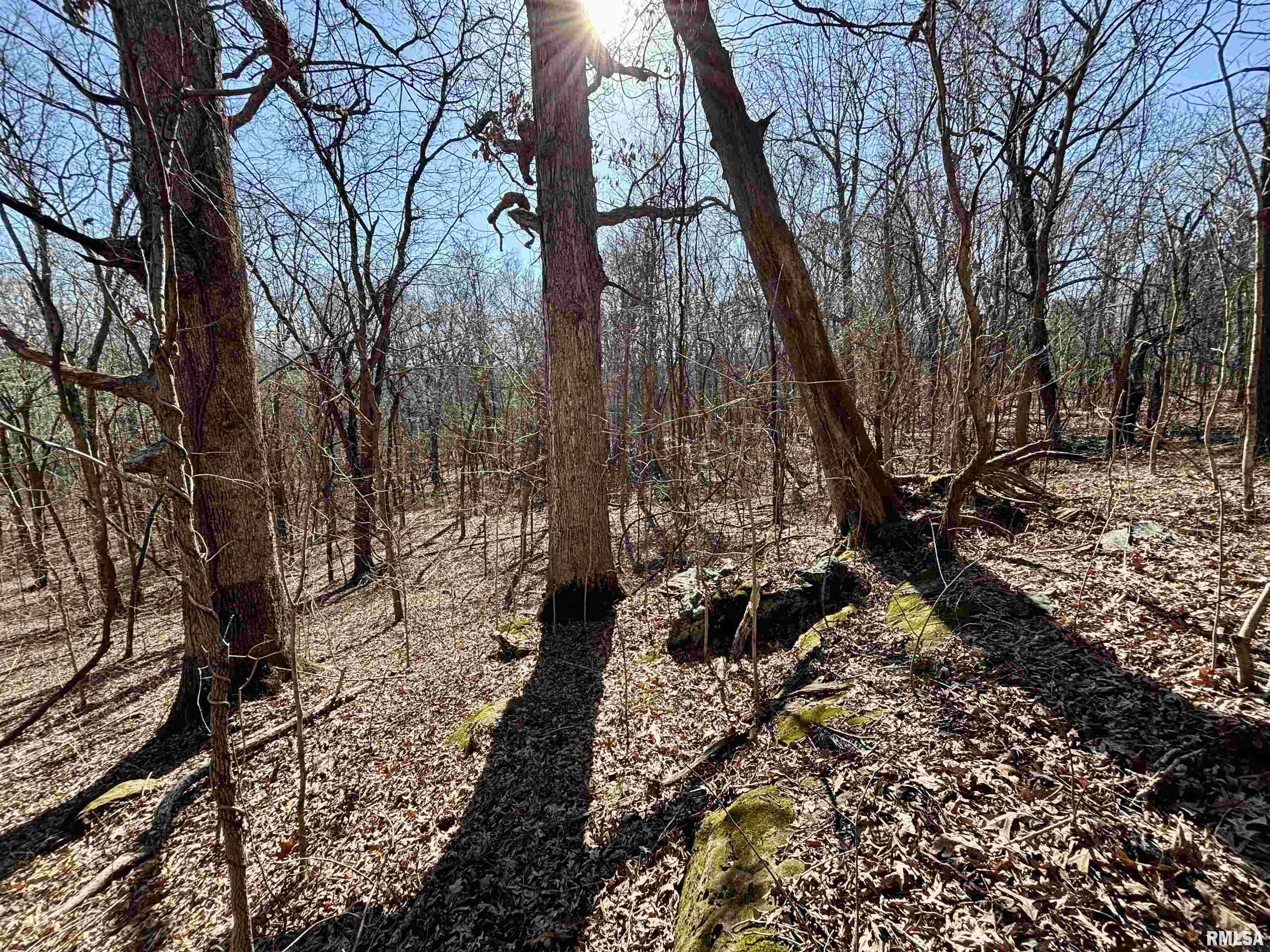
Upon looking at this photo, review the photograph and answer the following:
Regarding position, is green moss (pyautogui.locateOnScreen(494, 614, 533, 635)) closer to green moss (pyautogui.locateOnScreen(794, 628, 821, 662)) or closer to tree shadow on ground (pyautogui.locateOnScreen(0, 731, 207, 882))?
tree shadow on ground (pyautogui.locateOnScreen(0, 731, 207, 882))

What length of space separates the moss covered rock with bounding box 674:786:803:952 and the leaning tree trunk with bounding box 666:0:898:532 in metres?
2.78

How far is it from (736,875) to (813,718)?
0.87 m

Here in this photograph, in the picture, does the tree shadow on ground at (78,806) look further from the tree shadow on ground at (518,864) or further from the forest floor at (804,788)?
the tree shadow on ground at (518,864)

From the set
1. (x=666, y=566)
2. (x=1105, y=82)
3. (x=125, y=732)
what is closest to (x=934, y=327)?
(x=1105, y=82)

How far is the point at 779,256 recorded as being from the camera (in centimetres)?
423

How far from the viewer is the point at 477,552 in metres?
7.98

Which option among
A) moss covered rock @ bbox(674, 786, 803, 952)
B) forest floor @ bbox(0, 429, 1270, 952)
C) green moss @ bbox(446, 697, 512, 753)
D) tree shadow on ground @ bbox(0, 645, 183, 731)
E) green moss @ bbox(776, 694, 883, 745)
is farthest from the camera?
tree shadow on ground @ bbox(0, 645, 183, 731)

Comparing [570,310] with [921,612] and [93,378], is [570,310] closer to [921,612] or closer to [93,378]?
[93,378]

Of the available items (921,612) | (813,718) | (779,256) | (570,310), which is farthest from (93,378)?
(921,612)

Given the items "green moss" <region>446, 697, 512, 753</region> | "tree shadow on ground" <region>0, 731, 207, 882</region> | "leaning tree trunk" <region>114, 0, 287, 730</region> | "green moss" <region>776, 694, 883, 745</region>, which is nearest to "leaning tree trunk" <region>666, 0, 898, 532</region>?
"green moss" <region>776, 694, 883, 745</region>

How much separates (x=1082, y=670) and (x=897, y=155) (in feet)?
22.0

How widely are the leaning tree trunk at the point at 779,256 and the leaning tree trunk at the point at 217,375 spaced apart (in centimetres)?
345

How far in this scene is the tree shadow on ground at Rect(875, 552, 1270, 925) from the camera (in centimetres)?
136

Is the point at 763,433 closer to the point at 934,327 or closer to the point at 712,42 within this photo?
the point at 712,42
